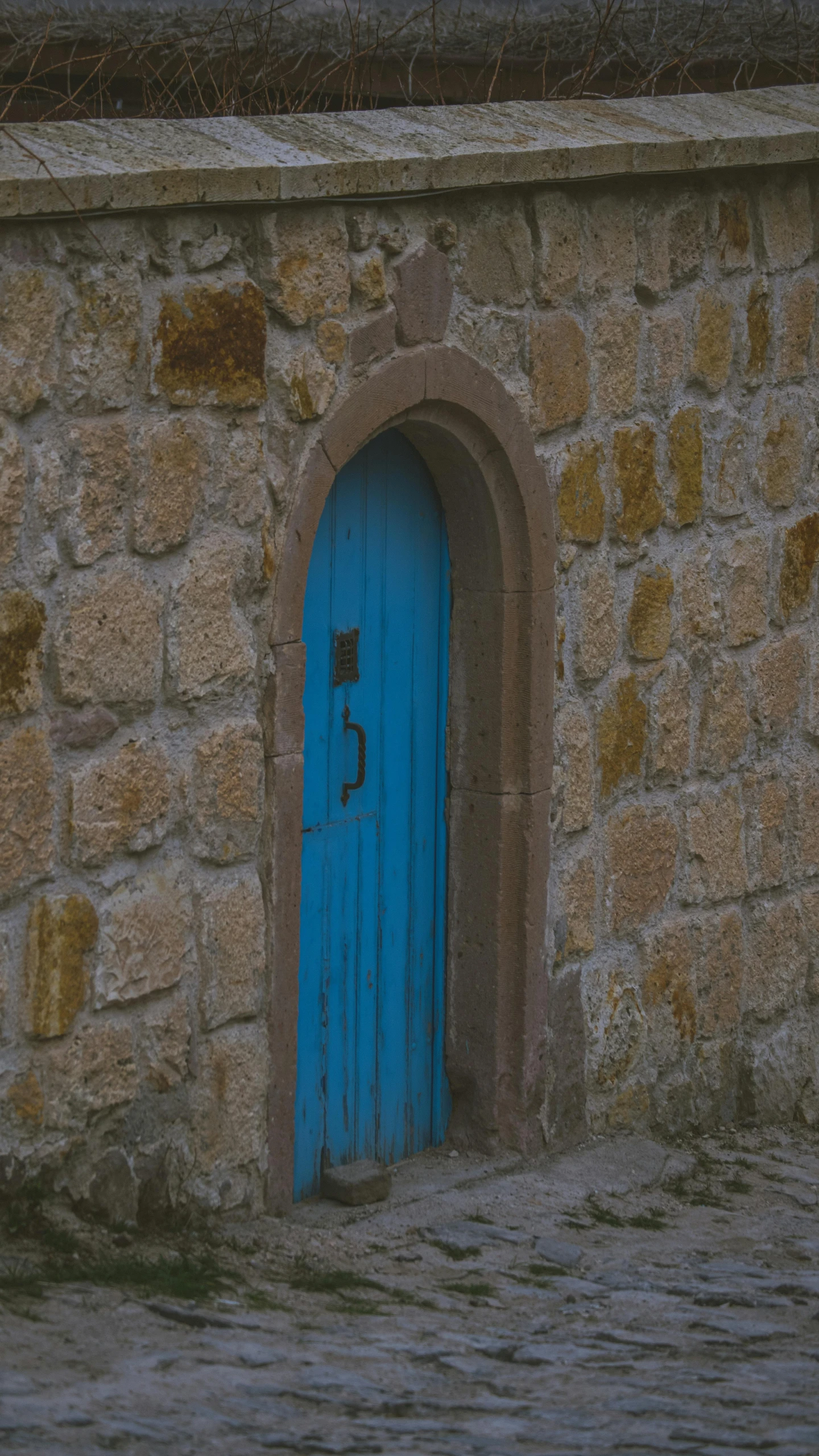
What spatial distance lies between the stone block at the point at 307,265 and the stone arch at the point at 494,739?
13.9 inches

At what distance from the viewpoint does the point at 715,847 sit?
5.73 meters

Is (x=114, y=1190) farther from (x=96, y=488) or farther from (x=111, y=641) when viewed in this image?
(x=96, y=488)

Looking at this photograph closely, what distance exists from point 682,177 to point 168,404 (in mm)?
1959

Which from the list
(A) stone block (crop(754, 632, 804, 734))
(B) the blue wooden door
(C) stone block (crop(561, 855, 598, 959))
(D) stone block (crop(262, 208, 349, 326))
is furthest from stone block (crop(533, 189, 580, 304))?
(C) stone block (crop(561, 855, 598, 959))

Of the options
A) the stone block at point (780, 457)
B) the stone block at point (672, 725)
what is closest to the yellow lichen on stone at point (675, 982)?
the stone block at point (672, 725)

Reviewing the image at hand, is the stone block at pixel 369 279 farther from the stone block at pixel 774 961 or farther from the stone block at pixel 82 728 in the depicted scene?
the stone block at pixel 774 961

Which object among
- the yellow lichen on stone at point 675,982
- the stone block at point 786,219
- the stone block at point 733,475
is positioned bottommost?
the yellow lichen on stone at point 675,982

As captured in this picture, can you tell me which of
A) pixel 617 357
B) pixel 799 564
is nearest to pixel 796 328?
pixel 799 564

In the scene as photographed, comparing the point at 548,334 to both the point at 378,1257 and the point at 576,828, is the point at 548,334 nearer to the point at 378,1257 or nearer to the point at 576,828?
the point at 576,828

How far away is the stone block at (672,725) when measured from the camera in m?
5.48

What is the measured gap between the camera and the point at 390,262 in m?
4.48

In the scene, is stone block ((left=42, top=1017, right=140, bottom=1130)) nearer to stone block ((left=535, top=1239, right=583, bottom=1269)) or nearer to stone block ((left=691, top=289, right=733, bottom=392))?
stone block ((left=535, top=1239, right=583, bottom=1269))

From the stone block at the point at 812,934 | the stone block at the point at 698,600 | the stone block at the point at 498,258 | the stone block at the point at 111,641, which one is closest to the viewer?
the stone block at the point at 111,641

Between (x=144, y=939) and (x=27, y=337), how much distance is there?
4.24 ft
